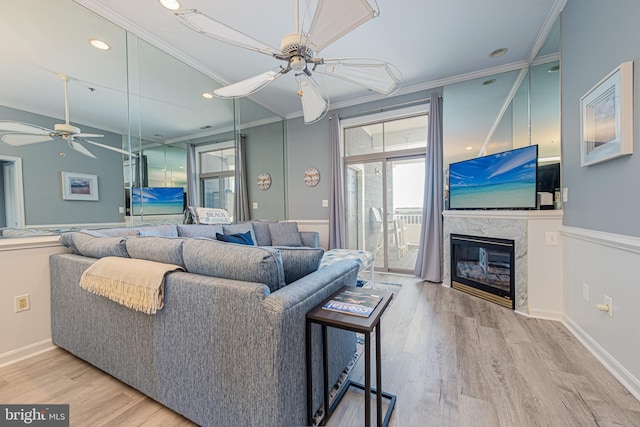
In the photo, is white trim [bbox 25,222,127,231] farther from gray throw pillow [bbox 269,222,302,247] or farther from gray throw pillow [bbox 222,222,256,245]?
gray throw pillow [bbox 269,222,302,247]

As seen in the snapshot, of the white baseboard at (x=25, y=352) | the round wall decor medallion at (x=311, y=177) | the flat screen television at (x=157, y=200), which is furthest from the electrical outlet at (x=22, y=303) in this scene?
the round wall decor medallion at (x=311, y=177)

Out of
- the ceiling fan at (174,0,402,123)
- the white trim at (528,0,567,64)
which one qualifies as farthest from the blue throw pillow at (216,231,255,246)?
the white trim at (528,0,567,64)

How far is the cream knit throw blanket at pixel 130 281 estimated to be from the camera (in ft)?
3.87

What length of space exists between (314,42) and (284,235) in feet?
9.46

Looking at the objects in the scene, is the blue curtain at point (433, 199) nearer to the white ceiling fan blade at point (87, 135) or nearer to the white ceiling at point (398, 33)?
the white ceiling at point (398, 33)

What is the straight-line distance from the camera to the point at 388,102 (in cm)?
395

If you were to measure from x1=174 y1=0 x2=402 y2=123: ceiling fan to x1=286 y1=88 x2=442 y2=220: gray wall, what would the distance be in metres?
2.32

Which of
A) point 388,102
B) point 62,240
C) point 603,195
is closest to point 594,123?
point 603,195

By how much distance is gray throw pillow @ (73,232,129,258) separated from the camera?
5.01 feet

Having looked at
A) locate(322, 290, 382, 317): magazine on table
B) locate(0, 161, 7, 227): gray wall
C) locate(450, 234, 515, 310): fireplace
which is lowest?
locate(450, 234, 515, 310): fireplace

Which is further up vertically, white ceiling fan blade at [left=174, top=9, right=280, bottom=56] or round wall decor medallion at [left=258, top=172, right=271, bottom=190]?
white ceiling fan blade at [left=174, top=9, right=280, bottom=56]

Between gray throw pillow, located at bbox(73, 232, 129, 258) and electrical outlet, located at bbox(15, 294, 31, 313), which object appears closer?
gray throw pillow, located at bbox(73, 232, 129, 258)

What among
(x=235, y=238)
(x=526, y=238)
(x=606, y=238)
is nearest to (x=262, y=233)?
(x=235, y=238)

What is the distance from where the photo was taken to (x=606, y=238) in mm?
1601
